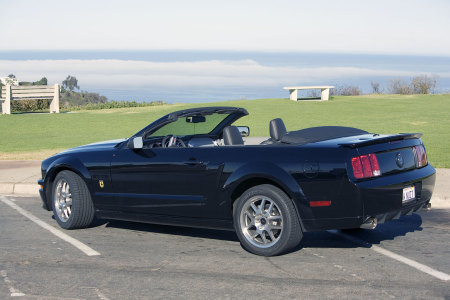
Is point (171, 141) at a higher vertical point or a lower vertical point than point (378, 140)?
lower

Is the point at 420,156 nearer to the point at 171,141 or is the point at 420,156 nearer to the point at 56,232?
the point at 171,141

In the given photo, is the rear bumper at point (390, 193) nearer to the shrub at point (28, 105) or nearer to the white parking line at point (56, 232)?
the white parking line at point (56, 232)

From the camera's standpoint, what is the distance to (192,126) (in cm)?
839

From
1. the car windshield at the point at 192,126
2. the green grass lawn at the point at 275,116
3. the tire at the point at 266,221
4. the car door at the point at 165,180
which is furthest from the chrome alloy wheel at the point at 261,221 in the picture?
the green grass lawn at the point at 275,116

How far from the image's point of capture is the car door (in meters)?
7.23

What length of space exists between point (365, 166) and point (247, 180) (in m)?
1.25

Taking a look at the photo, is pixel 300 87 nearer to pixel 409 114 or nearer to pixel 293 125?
pixel 409 114

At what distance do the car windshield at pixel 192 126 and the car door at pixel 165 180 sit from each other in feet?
1.42

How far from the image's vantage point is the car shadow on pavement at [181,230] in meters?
8.01

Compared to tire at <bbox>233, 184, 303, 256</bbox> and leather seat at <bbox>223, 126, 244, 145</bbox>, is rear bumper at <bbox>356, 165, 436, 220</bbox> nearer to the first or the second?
tire at <bbox>233, 184, 303, 256</bbox>

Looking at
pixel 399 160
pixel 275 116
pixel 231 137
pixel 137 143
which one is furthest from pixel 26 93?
pixel 399 160

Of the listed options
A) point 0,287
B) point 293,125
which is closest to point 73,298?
point 0,287

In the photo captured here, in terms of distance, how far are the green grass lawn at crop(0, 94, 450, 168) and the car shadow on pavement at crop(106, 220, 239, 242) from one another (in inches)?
323

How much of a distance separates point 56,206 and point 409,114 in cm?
2129
